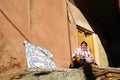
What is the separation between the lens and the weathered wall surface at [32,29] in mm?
7383

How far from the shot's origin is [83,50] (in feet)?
29.1

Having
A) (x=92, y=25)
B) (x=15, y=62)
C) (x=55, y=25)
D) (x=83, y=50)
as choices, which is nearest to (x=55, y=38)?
(x=55, y=25)

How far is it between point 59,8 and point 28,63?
9.39 feet

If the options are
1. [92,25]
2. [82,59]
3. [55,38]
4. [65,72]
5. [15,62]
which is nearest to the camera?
[65,72]

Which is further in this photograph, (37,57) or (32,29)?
(32,29)

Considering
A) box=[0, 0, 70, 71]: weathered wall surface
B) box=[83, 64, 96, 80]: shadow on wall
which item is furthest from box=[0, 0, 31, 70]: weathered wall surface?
box=[83, 64, 96, 80]: shadow on wall

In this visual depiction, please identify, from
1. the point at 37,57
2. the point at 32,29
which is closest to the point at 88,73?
the point at 37,57

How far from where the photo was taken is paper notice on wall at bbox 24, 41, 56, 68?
787cm

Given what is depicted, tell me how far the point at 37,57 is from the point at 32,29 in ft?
2.33

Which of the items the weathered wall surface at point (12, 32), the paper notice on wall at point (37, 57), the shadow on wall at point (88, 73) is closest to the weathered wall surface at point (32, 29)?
the weathered wall surface at point (12, 32)

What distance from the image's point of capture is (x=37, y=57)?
8.13m

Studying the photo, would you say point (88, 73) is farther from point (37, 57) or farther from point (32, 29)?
point (32, 29)

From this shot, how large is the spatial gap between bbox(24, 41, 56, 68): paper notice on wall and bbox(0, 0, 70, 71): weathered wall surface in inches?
5.5

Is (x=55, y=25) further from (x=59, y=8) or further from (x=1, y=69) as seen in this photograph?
(x=1, y=69)
